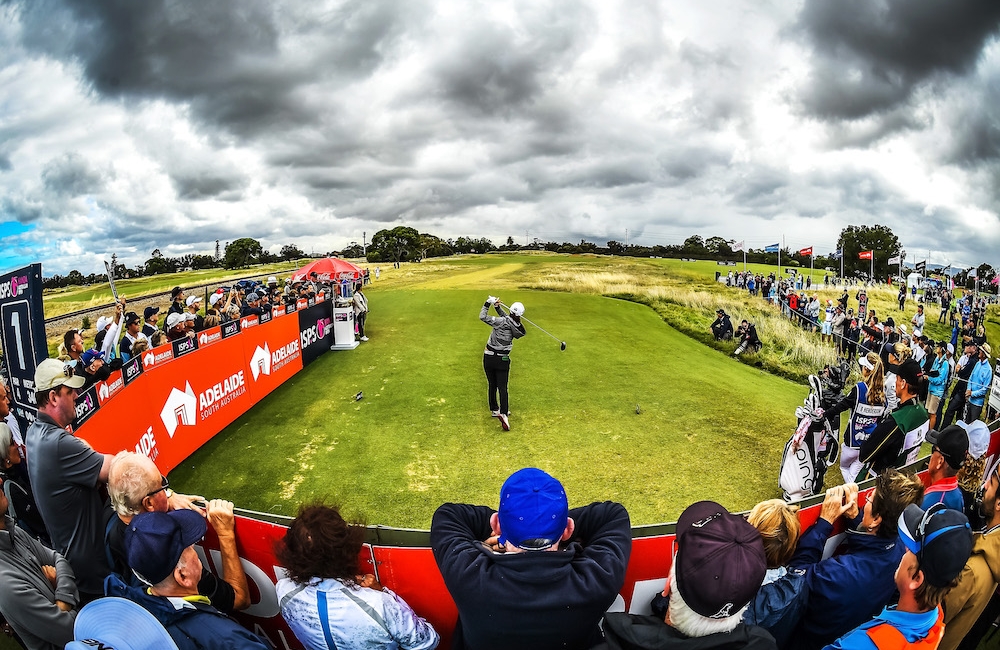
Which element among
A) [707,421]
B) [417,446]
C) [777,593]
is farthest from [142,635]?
[707,421]

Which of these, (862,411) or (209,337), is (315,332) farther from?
(862,411)

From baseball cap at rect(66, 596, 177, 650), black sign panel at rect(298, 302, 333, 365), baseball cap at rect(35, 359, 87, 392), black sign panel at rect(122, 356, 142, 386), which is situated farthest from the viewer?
black sign panel at rect(298, 302, 333, 365)

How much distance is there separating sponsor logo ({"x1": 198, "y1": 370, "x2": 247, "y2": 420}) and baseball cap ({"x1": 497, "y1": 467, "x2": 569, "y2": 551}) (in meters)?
7.20

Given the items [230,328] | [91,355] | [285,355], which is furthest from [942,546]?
[285,355]

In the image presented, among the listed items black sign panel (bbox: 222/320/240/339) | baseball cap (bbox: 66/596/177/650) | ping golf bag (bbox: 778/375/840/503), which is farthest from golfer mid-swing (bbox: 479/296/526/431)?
baseball cap (bbox: 66/596/177/650)

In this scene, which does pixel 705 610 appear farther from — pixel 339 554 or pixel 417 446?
pixel 417 446

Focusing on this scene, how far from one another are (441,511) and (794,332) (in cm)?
1836

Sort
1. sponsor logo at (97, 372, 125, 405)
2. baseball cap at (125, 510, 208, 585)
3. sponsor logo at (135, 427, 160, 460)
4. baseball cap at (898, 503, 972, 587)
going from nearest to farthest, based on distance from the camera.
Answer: baseball cap at (898, 503, 972, 587)
baseball cap at (125, 510, 208, 585)
sponsor logo at (97, 372, 125, 405)
sponsor logo at (135, 427, 160, 460)

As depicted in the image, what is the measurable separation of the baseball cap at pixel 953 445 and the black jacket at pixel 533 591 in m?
Result: 2.77

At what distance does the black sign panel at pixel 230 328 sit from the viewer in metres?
8.35

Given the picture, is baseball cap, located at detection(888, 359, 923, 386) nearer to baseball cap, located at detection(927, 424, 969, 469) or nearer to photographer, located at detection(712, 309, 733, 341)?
baseball cap, located at detection(927, 424, 969, 469)

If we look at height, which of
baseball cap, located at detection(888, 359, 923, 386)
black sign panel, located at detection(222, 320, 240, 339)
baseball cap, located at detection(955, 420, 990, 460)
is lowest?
baseball cap, located at detection(955, 420, 990, 460)

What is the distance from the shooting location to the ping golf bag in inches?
232

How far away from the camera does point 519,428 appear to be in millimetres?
8867
